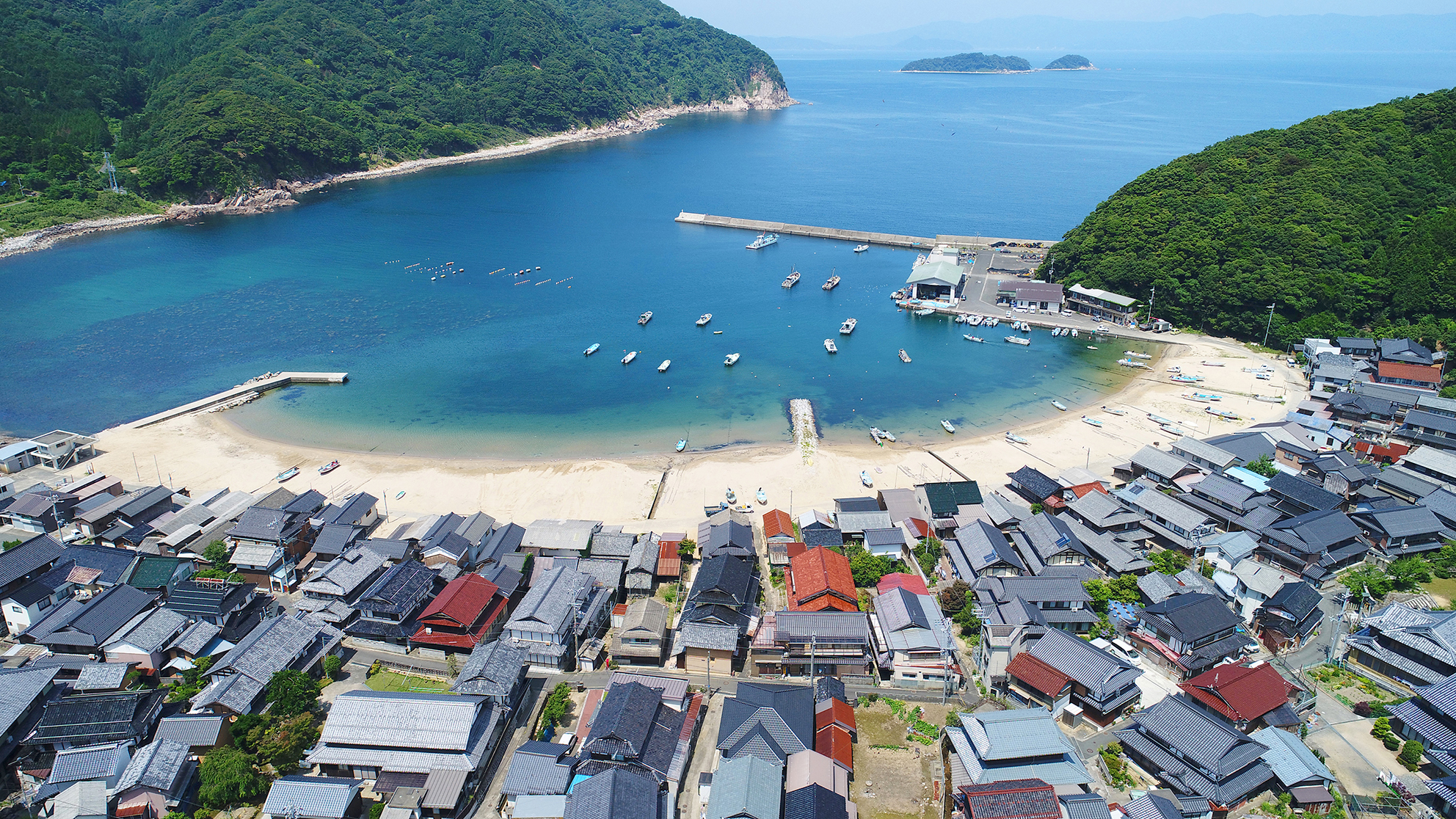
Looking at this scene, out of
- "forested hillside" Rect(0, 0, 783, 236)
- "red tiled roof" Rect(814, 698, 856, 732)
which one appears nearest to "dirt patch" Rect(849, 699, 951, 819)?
"red tiled roof" Rect(814, 698, 856, 732)

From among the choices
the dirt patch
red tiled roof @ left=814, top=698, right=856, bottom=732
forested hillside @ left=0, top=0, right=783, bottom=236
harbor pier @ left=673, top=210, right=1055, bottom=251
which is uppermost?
forested hillside @ left=0, top=0, right=783, bottom=236

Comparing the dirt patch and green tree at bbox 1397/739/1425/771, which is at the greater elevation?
green tree at bbox 1397/739/1425/771

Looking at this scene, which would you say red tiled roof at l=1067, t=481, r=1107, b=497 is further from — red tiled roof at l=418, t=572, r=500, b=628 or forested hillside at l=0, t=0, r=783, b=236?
forested hillside at l=0, t=0, r=783, b=236

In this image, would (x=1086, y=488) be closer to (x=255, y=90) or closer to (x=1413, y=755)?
(x=1413, y=755)

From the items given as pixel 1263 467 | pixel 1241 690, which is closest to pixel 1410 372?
pixel 1263 467

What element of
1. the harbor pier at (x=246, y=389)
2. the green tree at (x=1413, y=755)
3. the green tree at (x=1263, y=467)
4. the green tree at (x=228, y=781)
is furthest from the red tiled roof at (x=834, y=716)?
the harbor pier at (x=246, y=389)

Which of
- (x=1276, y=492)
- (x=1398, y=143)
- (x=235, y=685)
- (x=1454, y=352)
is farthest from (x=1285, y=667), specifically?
(x=1398, y=143)
